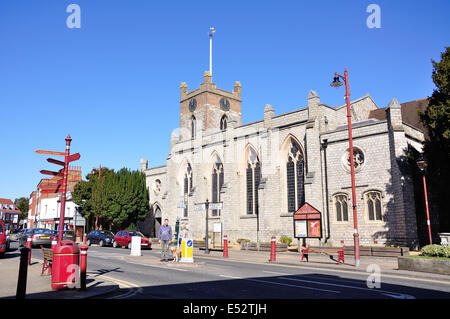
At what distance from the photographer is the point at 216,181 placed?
117 feet

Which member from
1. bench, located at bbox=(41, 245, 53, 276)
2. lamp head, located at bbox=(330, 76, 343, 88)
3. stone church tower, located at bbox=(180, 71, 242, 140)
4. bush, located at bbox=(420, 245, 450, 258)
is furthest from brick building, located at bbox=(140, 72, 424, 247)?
bench, located at bbox=(41, 245, 53, 276)

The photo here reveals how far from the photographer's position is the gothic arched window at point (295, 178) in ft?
92.6

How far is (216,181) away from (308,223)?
16237 millimetres

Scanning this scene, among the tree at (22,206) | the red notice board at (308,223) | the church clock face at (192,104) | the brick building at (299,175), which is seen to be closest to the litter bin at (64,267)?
the red notice board at (308,223)

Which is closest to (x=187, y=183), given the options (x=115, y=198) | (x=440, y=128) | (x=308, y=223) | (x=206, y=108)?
(x=115, y=198)

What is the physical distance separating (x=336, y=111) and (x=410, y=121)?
693 cm

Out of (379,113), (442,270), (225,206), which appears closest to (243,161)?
(225,206)

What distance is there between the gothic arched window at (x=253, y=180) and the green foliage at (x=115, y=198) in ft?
→ 45.8

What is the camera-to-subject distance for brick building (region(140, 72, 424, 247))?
22828mm

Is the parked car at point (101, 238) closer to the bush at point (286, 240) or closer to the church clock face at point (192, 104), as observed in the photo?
the bush at point (286, 240)

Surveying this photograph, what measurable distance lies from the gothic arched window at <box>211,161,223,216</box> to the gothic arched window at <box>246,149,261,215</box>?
349 centimetres

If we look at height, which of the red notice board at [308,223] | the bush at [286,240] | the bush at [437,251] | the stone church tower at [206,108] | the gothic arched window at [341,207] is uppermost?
the stone church tower at [206,108]

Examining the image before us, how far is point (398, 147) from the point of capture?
2231 centimetres
